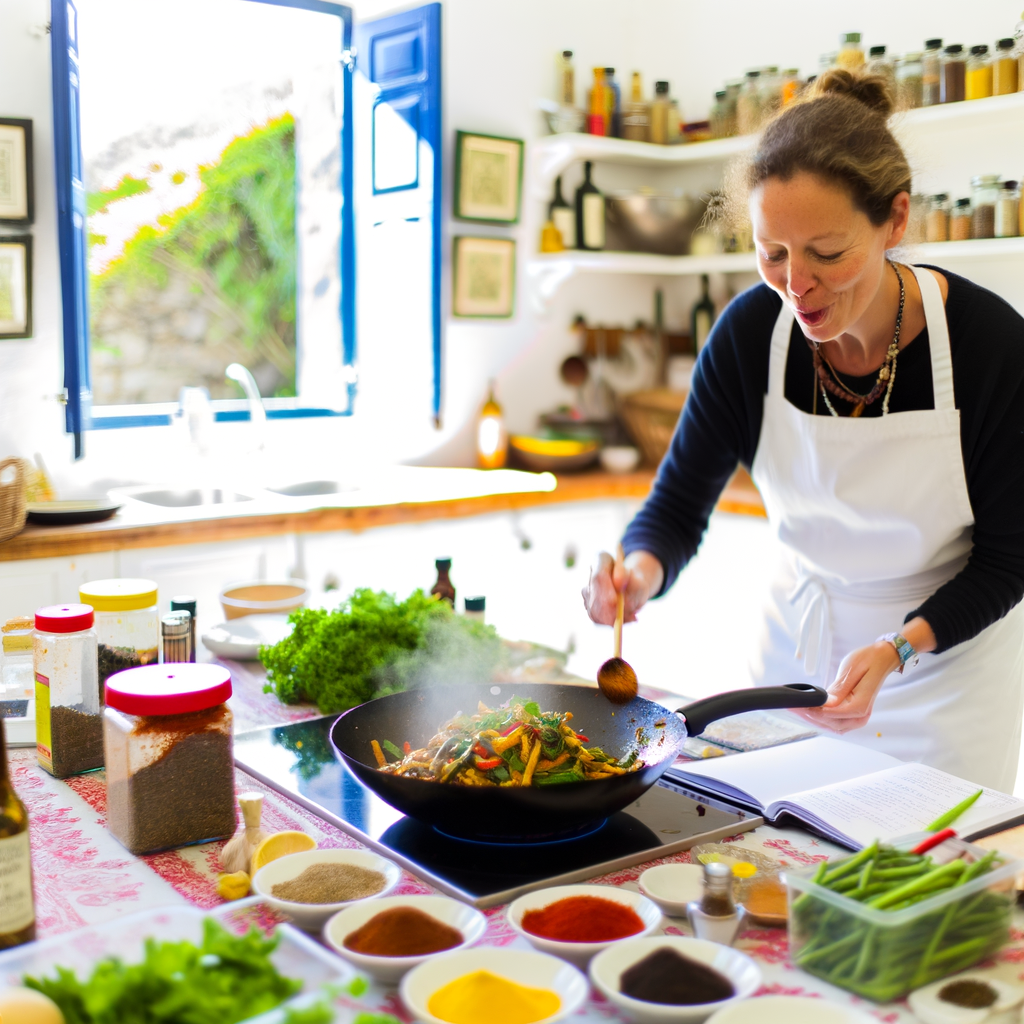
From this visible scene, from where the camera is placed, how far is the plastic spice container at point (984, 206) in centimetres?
348

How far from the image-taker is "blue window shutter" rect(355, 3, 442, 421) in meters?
3.96

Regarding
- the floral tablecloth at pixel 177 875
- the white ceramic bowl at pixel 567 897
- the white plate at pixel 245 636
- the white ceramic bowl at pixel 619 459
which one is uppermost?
the white ceramic bowl at pixel 619 459

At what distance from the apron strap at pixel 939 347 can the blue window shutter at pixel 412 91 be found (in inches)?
101

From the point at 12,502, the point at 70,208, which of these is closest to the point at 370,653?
the point at 12,502

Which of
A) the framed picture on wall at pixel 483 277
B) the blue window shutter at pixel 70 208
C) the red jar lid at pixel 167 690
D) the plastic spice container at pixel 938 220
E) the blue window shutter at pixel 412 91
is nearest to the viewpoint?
the red jar lid at pixel 167 690

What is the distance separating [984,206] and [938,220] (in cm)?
15

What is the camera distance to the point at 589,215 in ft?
14.8

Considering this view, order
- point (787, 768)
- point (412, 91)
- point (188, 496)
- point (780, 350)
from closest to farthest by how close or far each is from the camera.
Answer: point (787, 768) < point (780, 350) < point (188, 496) < point (412, 91)

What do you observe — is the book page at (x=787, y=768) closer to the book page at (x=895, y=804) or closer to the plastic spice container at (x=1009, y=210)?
the book page at (x=895, y=804)

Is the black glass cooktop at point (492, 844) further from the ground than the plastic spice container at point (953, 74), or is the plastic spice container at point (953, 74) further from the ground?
the plastic spice container at point (953, 74)

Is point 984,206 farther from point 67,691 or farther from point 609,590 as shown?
point 67,691

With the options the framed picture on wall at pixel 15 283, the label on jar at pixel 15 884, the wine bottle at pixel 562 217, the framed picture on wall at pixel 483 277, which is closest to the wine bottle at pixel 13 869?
the label on jar at pixel 15 884

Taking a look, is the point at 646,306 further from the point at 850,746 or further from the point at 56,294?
the point at 850,746

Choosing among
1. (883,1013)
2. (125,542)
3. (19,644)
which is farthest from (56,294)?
(883,1013)
